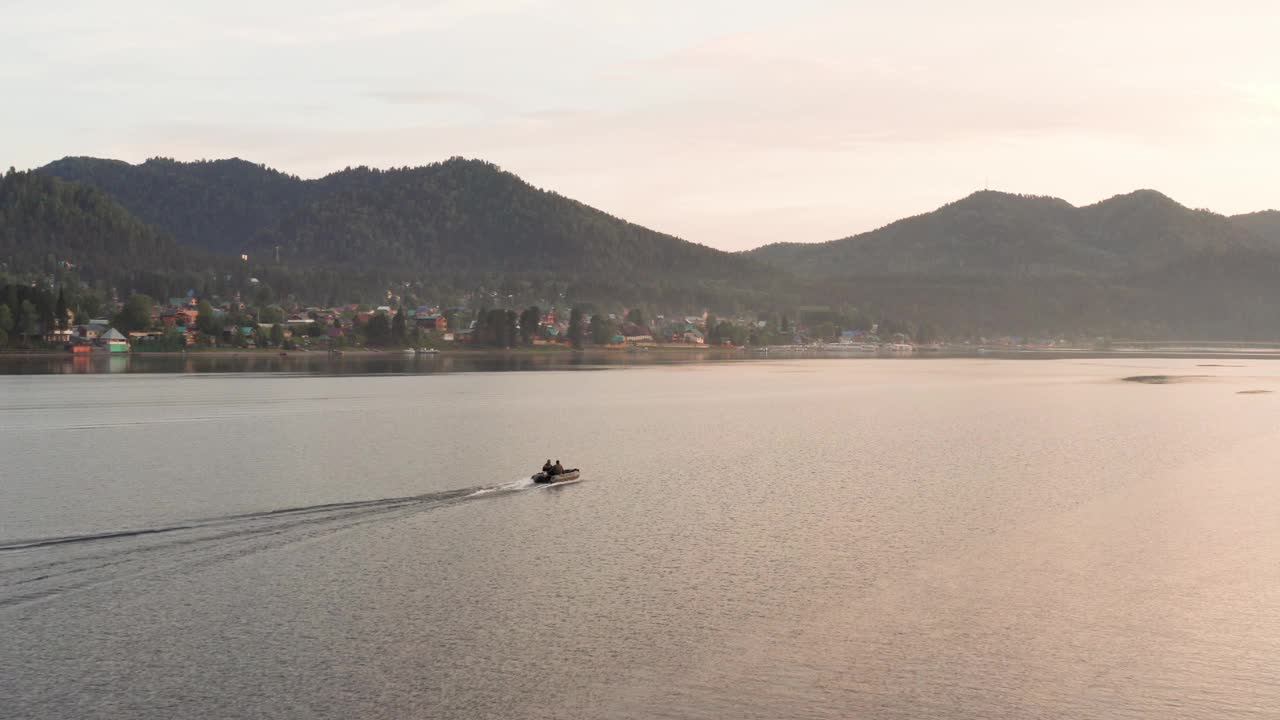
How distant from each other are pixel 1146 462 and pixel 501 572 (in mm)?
36694

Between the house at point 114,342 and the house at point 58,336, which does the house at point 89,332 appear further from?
the house at point 58,336

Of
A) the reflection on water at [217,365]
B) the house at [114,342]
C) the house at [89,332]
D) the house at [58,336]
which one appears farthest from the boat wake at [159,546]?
the house at [89,332]

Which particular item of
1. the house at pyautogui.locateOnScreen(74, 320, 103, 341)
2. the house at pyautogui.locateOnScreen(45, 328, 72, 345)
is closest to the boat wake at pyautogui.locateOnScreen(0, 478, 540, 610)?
the house at pyautogui.locateOnScreen(45, 328, 72, 345)

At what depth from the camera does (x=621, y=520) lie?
35.9m

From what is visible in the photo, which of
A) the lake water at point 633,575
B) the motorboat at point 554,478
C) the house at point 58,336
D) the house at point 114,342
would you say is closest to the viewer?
the lake water at point 633,575

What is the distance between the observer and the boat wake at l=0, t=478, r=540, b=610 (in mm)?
26500

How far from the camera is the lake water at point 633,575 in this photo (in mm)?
20016

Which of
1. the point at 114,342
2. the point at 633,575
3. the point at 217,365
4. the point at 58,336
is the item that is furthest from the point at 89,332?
the point at 633,575

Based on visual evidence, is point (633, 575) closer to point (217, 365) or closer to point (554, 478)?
point (554, 478)

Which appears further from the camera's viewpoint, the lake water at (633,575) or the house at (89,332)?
the house at (89,332)

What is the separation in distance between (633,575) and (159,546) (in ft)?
44.6

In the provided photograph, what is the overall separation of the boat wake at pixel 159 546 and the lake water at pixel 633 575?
0.51 feet

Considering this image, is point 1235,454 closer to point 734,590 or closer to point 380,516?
point 734,590

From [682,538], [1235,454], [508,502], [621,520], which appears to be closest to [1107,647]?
[682,538]
